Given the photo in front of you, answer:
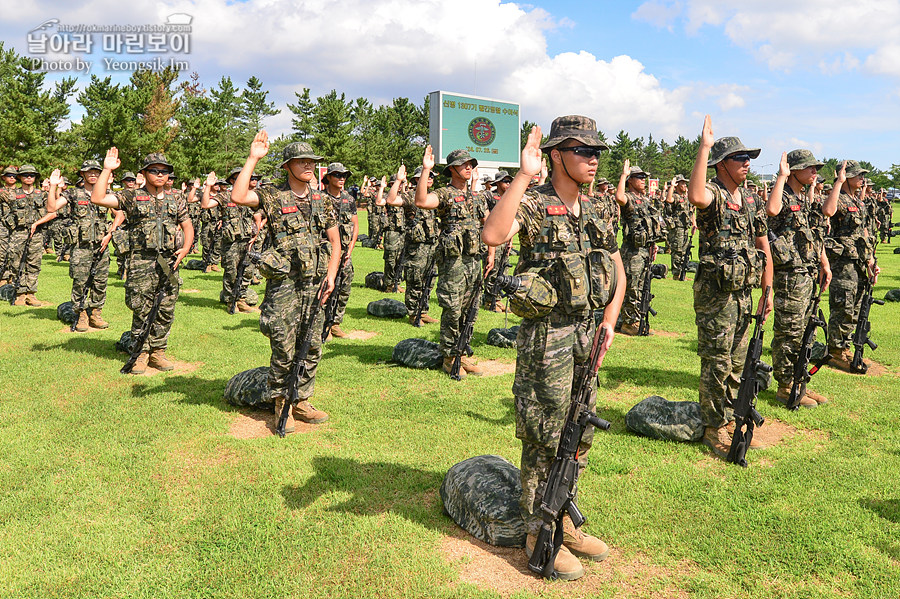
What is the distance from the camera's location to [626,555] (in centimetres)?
411

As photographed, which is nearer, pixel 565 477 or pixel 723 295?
pixel 565 477

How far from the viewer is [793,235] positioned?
7.22 m

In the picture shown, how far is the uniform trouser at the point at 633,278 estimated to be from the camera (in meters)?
11.2

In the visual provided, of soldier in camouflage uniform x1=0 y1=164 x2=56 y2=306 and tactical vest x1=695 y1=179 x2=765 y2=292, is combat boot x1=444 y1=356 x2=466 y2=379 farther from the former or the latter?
soldier in camouflage uniform x1=0 y1=164 x2=56 y2=306

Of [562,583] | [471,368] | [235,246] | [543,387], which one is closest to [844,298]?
[471,368]

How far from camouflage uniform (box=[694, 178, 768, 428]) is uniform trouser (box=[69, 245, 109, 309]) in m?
9.88

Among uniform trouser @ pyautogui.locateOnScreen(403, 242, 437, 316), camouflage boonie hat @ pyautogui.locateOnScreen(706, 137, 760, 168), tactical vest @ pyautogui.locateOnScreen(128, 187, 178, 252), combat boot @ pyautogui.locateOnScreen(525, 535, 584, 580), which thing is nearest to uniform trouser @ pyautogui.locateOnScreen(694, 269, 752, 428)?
camouflage boonie hat @ pyautogui.locateOnScreen(706, 137, 760, 168)

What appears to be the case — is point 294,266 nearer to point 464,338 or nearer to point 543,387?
point 464,338

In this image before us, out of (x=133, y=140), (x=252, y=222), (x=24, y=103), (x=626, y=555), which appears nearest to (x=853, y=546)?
(x=626, y=555)

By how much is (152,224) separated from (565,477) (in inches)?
273

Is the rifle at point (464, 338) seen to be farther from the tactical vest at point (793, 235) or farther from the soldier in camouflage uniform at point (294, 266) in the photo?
the tactical vest at point (793, 235)

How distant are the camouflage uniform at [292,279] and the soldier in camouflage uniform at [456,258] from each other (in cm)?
237

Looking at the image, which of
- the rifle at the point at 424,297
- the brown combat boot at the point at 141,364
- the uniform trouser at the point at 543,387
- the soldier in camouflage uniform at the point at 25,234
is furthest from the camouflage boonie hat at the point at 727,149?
the soldier in camouflage uniform at the point at 25,234

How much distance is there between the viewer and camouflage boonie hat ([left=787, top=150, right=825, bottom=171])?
7.01 meters
